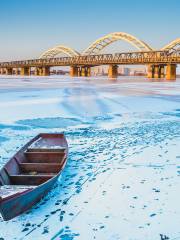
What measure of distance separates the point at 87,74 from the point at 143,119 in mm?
112054

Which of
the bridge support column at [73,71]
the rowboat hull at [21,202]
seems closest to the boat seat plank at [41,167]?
the rowboat hull at [21,202]

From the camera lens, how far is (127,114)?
17.8 meters

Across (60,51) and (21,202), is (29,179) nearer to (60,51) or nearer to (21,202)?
(21,202)

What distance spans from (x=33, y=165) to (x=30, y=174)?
Result: 0.84ft

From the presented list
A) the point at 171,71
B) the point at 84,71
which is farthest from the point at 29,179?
the point at 84,71

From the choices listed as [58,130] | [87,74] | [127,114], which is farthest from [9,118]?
[87,74]

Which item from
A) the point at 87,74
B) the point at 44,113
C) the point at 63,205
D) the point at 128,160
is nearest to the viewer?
the point at 63,205

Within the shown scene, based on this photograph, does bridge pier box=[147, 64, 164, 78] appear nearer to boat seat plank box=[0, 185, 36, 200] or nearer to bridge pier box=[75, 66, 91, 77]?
bridge pier box=[75, 66, 91, 77]

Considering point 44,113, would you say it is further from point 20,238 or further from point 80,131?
point 20,238

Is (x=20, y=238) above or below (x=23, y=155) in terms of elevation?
below

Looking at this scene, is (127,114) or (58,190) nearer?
(58,190)

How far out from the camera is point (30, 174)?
7.51 m

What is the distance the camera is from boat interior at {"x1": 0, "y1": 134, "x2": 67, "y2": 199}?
6.36 metres

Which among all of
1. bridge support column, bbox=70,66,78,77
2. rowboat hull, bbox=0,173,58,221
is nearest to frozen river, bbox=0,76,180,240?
rowboat hull, bbox=0,173,58,221
